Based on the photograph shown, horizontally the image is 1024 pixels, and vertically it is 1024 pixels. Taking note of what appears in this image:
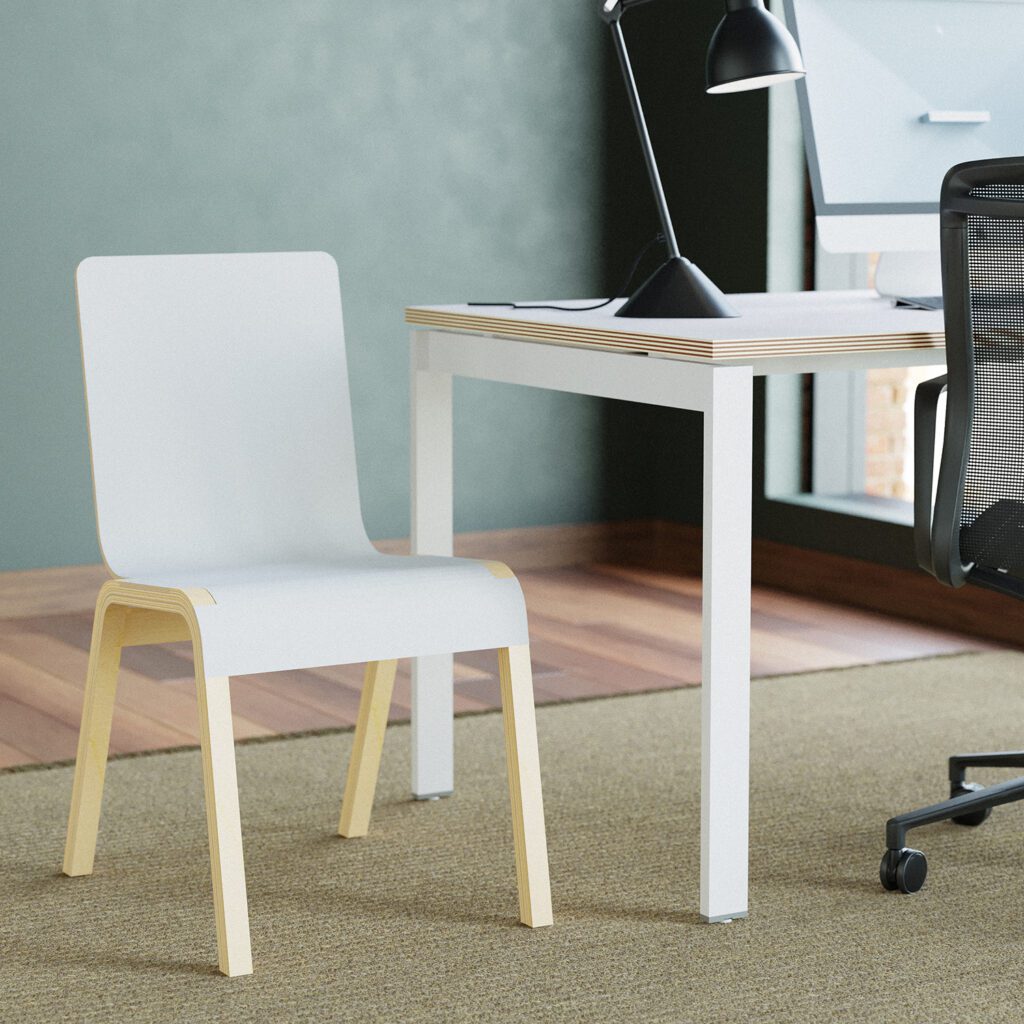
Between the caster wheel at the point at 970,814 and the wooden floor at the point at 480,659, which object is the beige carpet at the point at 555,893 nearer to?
the caster wheel at the point at 970,814

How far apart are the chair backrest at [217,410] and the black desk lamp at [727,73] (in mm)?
430

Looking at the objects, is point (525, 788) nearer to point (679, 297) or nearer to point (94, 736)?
point (94, 736)

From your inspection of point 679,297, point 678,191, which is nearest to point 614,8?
point 679,297

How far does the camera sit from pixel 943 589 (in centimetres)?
393

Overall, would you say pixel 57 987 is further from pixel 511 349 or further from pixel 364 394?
pixel 364 394

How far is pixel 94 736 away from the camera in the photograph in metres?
2.21

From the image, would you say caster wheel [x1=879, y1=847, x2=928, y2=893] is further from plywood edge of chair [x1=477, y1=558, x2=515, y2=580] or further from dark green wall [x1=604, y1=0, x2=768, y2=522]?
dark green wall [x1=604, y1=0, x2=768, y2=522]

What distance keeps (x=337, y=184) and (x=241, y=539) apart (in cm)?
215

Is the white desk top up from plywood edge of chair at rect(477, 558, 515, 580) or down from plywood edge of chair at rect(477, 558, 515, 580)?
up

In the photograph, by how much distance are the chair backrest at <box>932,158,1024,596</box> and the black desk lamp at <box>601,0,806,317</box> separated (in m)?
0.33

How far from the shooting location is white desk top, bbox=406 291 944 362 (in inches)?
80.0

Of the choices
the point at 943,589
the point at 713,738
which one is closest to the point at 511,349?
the point at 713,738

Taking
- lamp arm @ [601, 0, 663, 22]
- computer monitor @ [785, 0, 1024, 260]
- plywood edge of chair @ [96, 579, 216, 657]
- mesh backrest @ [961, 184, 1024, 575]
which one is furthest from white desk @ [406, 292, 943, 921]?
plywood edge of chair @ [96, 579, 216, 657]

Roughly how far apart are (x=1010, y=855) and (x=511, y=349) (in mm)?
943
